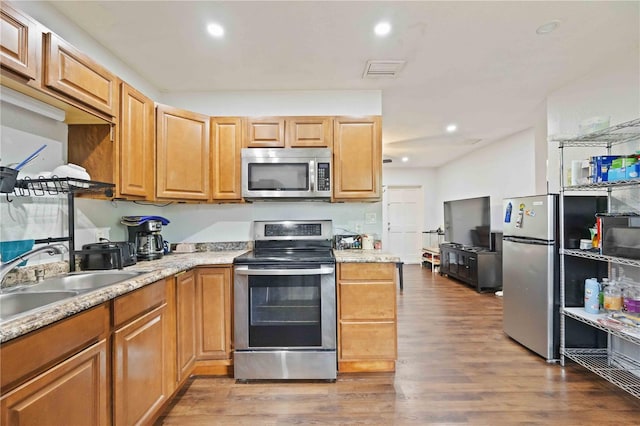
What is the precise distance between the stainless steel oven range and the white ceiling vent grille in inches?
64.9

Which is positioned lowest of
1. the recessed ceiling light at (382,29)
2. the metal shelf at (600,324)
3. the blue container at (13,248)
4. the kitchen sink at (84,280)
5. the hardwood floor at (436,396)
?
the hardwood floor at (436,396)

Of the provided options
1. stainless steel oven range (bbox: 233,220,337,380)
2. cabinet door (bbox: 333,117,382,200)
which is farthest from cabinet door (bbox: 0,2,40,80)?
cabinet door (bbox: 333,117,382,200)

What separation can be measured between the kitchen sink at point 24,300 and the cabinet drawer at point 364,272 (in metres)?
1.63

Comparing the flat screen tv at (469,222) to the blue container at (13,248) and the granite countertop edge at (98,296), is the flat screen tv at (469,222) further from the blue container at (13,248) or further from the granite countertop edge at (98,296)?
the blue container at (13,248)

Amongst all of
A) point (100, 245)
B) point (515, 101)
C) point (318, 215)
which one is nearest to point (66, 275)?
point (100, 245)

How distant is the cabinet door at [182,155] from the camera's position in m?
2.40

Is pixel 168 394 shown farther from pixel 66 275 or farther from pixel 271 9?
pixel 271 9

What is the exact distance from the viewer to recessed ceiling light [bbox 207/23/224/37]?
2031 millimetres

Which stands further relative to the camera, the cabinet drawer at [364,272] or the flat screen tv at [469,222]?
the flat screen tv at [469,222]

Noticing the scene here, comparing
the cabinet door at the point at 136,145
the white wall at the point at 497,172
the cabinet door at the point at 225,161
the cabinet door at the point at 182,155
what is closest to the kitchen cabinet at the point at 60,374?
the cabinet door at the point at 136,145

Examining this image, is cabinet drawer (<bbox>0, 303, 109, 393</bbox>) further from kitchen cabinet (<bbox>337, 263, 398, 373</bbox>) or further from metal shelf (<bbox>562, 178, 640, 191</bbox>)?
metal shelf (<bbox>562, 178, 640, 191</bbox>)

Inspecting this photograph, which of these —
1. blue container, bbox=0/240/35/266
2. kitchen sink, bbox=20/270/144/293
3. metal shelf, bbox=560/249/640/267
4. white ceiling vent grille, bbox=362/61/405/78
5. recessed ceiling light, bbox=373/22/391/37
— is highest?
recessed ceiling light, bbox=373/22/391/37

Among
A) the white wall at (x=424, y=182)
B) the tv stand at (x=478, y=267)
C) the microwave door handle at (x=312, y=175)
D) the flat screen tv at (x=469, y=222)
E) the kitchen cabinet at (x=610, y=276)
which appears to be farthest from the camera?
the white wall at (x=424, y=182)

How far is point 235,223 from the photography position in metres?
3.03
